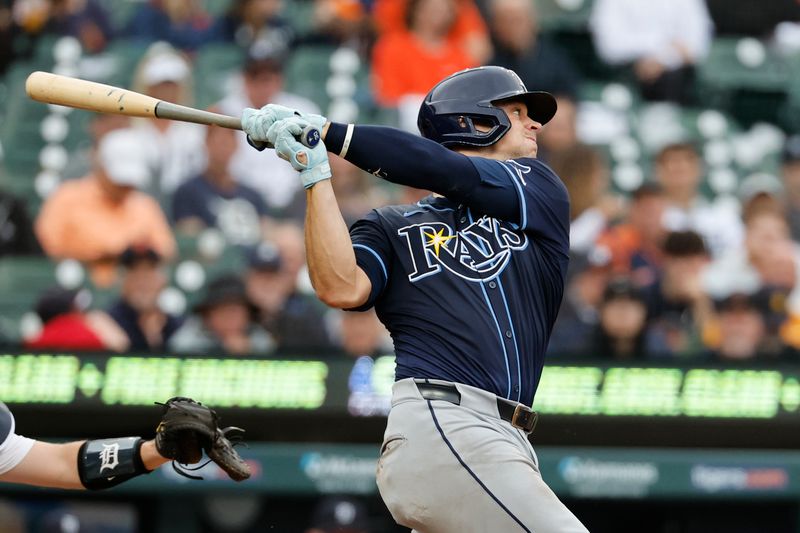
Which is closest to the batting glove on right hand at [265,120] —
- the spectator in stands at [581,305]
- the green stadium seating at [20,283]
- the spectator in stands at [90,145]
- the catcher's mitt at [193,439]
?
the catcher's mitt at [193,439]

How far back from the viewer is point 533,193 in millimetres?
3807

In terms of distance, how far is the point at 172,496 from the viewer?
7387 mm

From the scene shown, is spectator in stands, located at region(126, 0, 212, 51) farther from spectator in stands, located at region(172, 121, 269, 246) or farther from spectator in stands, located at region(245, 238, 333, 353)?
spectator in stands, located at region(245, 238, 333, 353)

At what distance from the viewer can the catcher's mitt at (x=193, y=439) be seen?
368 centimetres

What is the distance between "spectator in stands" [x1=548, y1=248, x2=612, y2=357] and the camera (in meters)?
7.29

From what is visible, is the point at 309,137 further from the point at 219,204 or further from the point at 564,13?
the point at 564,13

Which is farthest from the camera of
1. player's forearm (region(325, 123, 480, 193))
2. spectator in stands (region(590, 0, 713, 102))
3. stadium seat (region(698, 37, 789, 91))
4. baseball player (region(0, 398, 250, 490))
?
stadium seat (region(698, 37, 789, 91))

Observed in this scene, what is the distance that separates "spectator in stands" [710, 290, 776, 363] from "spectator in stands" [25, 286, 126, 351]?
10.2 feet

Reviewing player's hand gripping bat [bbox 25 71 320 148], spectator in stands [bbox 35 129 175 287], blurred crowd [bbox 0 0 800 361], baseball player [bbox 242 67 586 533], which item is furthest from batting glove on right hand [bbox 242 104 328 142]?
spectator in stands [bbox 35 129 175 287]

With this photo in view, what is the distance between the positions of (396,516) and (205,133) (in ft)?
15.2

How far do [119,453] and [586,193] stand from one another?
4.62 metres

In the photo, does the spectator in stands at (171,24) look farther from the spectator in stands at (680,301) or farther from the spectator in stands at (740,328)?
the spectator in stands at (740,328)

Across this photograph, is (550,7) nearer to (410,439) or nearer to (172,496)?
(172,496)

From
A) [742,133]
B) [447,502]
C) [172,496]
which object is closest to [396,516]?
[447,502]
